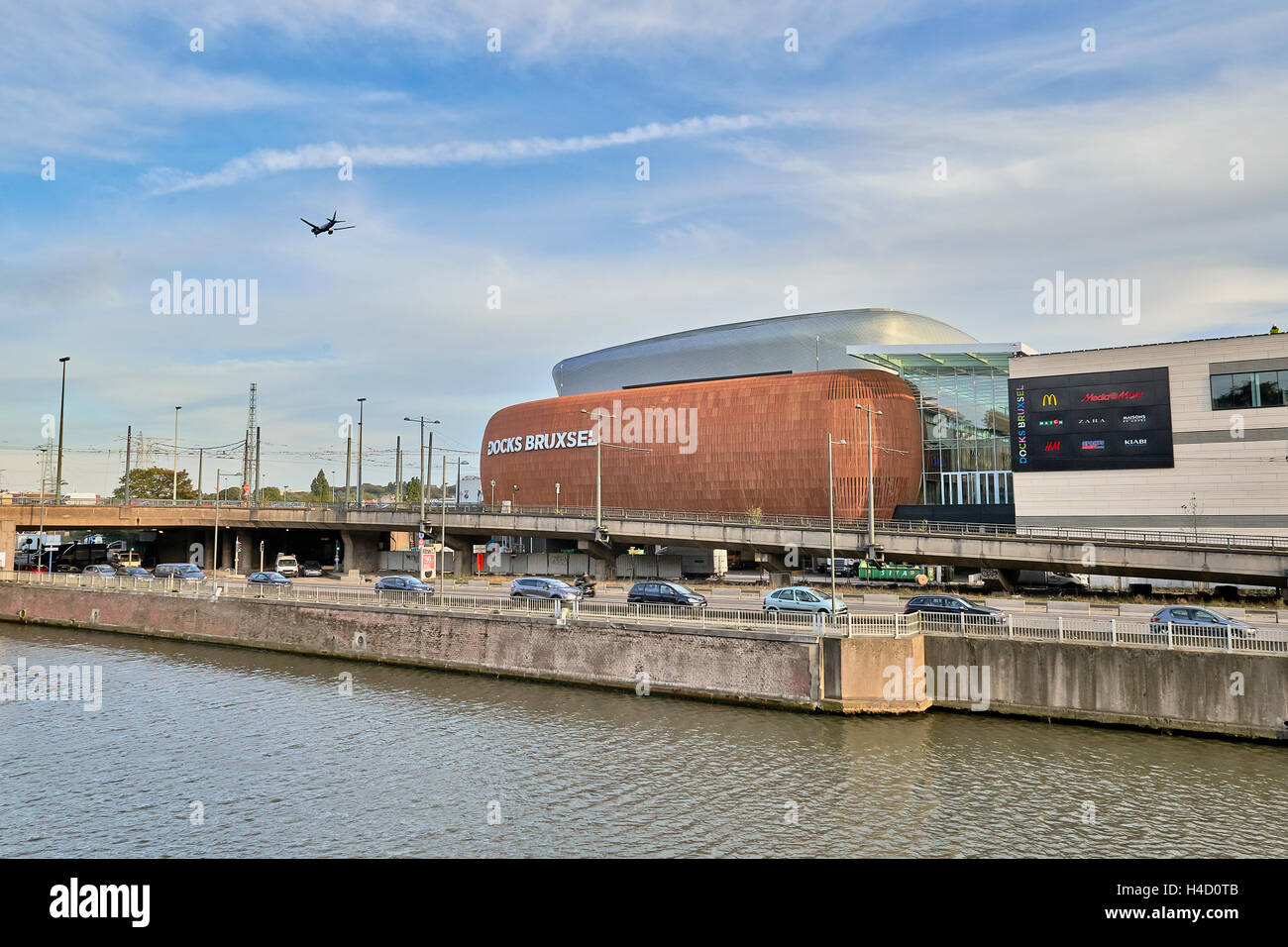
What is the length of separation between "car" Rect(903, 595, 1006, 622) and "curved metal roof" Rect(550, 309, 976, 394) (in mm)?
70039

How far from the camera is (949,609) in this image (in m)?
34.5

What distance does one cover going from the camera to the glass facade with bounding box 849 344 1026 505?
7275cm

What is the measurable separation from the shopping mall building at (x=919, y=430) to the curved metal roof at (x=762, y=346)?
0.26 m

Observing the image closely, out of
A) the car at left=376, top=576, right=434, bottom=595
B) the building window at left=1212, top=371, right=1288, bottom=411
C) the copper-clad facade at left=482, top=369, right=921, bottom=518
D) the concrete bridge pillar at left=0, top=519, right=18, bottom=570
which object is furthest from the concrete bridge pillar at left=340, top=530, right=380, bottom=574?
the building window at left=1212, top=371, right=1288, bottom=411

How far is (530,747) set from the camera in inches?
1062

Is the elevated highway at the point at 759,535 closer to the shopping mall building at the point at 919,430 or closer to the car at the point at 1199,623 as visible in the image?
the shopping mall building at the point at 919,430

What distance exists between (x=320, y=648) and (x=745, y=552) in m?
35.5

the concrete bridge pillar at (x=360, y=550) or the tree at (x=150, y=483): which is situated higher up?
the tree at (x=150, y=483)

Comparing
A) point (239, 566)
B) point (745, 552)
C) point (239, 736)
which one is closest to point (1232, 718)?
point (239, 736)

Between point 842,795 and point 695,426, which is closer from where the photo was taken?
point 842,795

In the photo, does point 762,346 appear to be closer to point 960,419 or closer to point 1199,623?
point 960,419

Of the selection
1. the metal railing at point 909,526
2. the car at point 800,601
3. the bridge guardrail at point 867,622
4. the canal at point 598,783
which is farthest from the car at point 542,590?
the car at point 800,601

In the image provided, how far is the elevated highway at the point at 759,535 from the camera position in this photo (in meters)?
51.8
